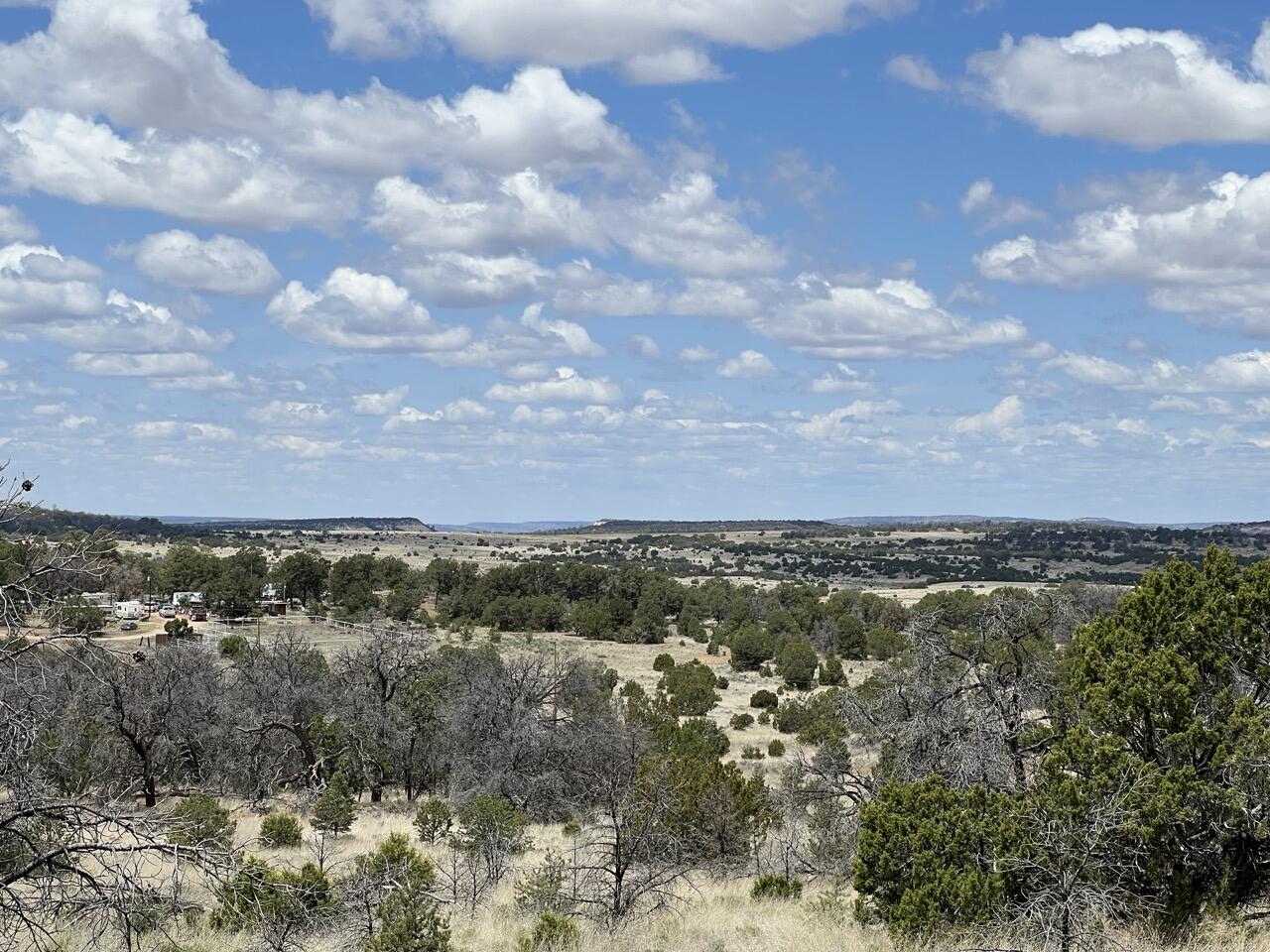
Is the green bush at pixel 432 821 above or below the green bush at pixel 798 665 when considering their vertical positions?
above

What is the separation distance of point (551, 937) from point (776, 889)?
584cm

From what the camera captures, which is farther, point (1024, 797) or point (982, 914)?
point (1024, 797)

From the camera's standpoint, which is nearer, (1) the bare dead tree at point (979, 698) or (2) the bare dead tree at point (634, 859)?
(2) the bare dead tree at point (634, 859)

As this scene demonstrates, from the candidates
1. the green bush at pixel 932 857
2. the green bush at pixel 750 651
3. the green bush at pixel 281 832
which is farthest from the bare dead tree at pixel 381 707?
the green bush at pixel 750 651

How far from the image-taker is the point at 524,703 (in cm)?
3170

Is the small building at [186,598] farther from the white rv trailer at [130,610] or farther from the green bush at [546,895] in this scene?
the green bush at [546,895]

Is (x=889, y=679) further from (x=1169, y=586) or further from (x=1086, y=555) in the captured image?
(x=1086, y=555)

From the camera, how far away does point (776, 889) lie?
17.1 metres

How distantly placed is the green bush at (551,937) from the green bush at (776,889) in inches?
200

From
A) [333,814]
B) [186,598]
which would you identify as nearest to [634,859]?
[333,814]

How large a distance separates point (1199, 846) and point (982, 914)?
8.39 feet

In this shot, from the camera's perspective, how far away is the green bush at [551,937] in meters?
12.1

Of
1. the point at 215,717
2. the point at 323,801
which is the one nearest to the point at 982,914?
the point at 323,801

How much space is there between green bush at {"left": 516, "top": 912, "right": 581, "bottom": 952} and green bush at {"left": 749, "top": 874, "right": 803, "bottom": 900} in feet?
16.7
